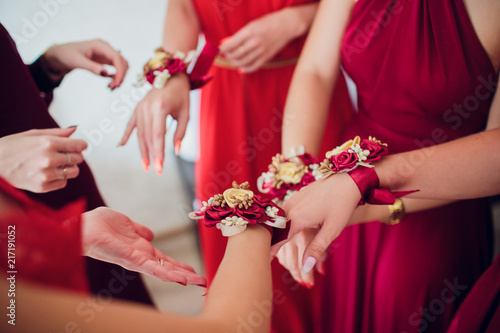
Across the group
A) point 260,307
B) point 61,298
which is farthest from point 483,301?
point 61,298

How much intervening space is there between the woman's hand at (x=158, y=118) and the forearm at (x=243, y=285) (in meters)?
0.34

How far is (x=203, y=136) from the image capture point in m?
1.08

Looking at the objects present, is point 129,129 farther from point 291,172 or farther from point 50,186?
point 291,172

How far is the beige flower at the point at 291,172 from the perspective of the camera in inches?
28.3

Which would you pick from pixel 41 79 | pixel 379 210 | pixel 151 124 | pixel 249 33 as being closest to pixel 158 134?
pixel 151 124

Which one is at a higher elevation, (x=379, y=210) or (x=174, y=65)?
(x=174, y=65)

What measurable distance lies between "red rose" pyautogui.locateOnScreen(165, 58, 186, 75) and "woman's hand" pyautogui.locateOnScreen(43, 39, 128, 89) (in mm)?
99

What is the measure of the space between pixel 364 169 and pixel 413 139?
0.25 metres

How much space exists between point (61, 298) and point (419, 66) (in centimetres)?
72

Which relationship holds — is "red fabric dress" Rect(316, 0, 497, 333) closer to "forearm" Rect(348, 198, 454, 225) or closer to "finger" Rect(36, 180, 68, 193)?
"forearm" Rect(348, 198, 454, 225)

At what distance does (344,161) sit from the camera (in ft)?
2.04

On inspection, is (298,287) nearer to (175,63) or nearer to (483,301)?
(483,301)

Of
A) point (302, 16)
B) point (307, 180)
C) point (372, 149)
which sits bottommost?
point (307, 180)

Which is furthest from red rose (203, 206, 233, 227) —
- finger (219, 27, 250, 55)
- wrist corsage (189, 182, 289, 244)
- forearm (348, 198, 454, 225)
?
finger (219, 27, 250, 55)
